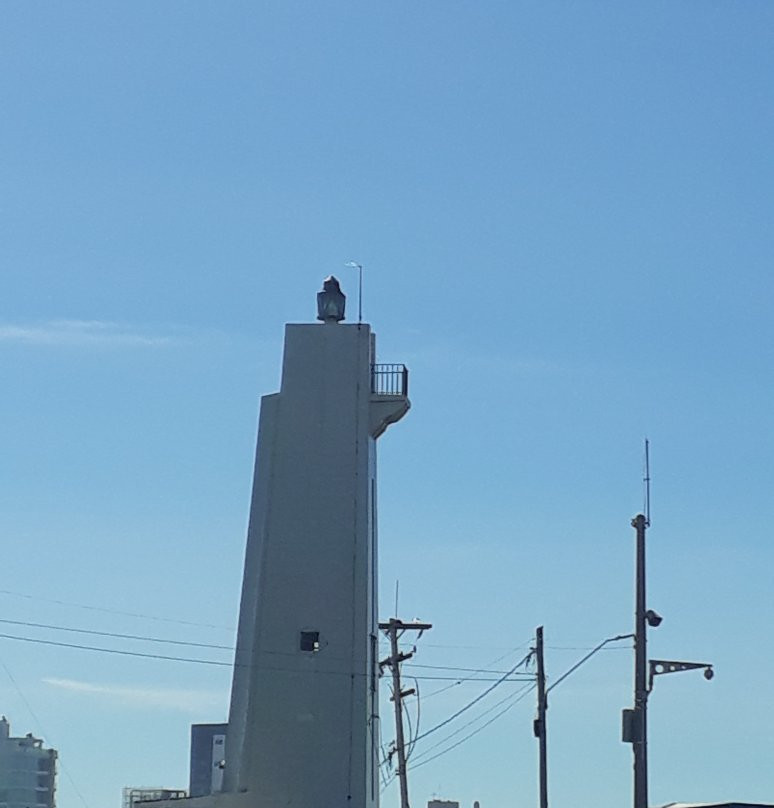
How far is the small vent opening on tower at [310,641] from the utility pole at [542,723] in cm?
546

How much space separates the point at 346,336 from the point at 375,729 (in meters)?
9.66

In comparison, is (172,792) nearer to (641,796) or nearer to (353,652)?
(353,652)

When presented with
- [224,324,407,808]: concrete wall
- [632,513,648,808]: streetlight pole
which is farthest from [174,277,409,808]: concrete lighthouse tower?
[632,513,648,808]: streetlight pole

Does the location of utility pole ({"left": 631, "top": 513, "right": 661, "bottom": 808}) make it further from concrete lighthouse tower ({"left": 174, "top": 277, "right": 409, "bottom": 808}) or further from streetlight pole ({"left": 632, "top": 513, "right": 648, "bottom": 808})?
concrete lighthouse tower ({"left": 174, "top": 277, "right": 409, "bottom": 808})

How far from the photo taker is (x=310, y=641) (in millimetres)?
44125

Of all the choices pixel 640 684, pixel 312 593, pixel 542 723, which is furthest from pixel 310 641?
pixel 640 684

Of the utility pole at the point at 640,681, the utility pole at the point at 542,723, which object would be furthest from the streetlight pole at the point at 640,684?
the utility pole at the point at 542,723

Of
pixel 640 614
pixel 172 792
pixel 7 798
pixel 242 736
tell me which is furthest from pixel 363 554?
pixel 7 798

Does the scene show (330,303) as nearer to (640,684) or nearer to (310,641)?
(310,641)

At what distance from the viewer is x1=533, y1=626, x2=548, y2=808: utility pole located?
43031 millimetres

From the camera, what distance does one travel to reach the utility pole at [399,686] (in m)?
54.4

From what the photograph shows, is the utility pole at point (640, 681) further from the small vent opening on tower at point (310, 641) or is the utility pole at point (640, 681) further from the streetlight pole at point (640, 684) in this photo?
the small vent opening on tower at point (310, 641)

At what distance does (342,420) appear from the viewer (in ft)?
148

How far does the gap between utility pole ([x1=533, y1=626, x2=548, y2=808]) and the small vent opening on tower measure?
17.9 ft
